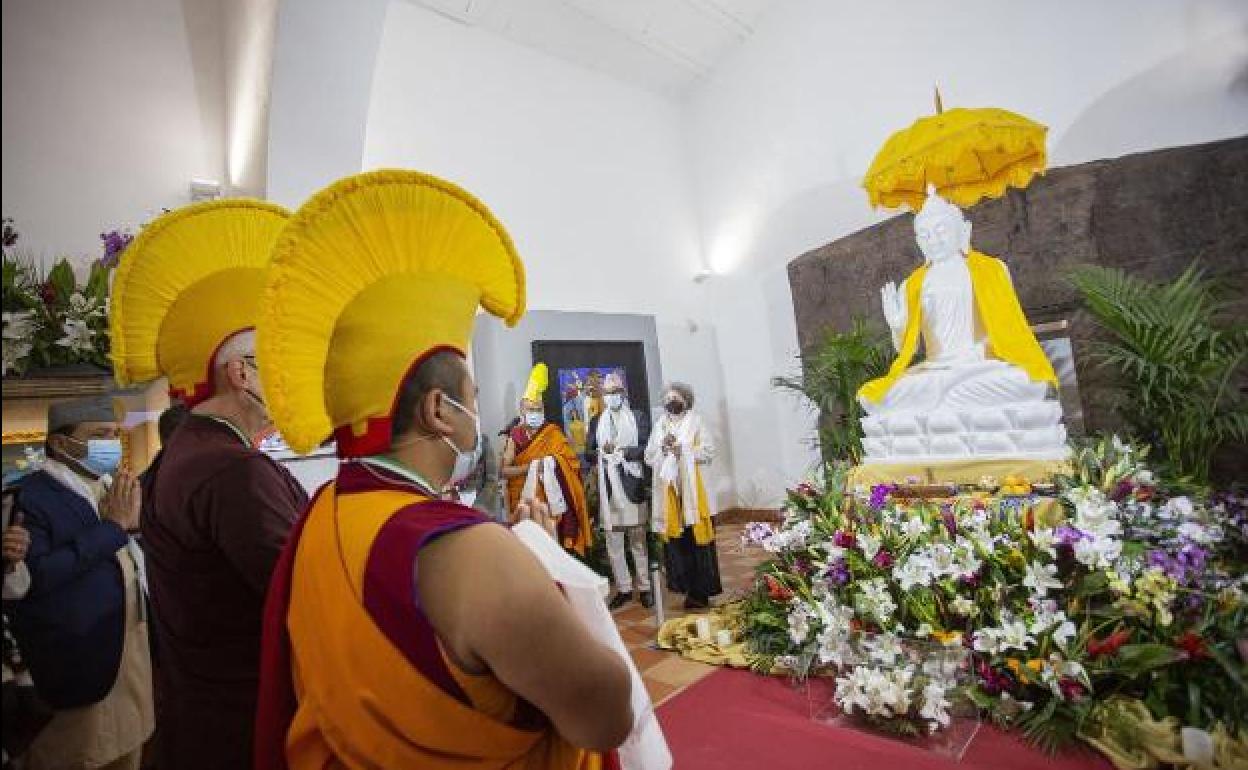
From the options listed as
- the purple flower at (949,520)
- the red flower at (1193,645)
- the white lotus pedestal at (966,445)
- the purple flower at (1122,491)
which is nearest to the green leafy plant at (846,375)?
the white lotus pedestal at (966,445)

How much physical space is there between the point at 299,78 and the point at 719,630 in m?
4.39

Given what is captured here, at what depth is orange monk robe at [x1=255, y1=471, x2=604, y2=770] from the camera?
917 mm

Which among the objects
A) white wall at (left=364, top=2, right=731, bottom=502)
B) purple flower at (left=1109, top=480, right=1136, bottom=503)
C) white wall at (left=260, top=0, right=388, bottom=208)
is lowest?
purple flower at (left=1109, top=480, right=1136, bottom=503)

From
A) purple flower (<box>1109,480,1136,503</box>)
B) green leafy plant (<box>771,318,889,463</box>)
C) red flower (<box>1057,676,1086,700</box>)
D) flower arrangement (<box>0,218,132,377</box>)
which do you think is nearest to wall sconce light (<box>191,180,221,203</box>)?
flower arrangement (<box>0,218,132,377</box>)

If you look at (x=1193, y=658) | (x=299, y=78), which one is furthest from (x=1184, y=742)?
(x=299, y=78)

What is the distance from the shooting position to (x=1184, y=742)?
225 cm

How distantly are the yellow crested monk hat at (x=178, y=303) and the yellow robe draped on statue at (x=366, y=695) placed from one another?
Result: 0.89m

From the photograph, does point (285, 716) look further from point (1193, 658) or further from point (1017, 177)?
point (1017, 177)

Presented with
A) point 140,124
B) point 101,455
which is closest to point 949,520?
point 101,455

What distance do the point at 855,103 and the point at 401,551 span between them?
807 centimetres

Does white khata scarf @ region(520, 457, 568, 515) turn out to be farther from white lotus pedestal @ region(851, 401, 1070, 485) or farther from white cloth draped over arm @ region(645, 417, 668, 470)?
white lotus pedestal @ region(851, 401, 1070, 485)

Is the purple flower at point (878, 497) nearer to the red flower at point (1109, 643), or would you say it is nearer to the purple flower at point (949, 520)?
the purple flower at point (949, 520)

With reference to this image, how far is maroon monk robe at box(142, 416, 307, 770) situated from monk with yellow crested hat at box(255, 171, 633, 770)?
1.03ft

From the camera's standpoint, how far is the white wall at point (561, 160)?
6.71 m
